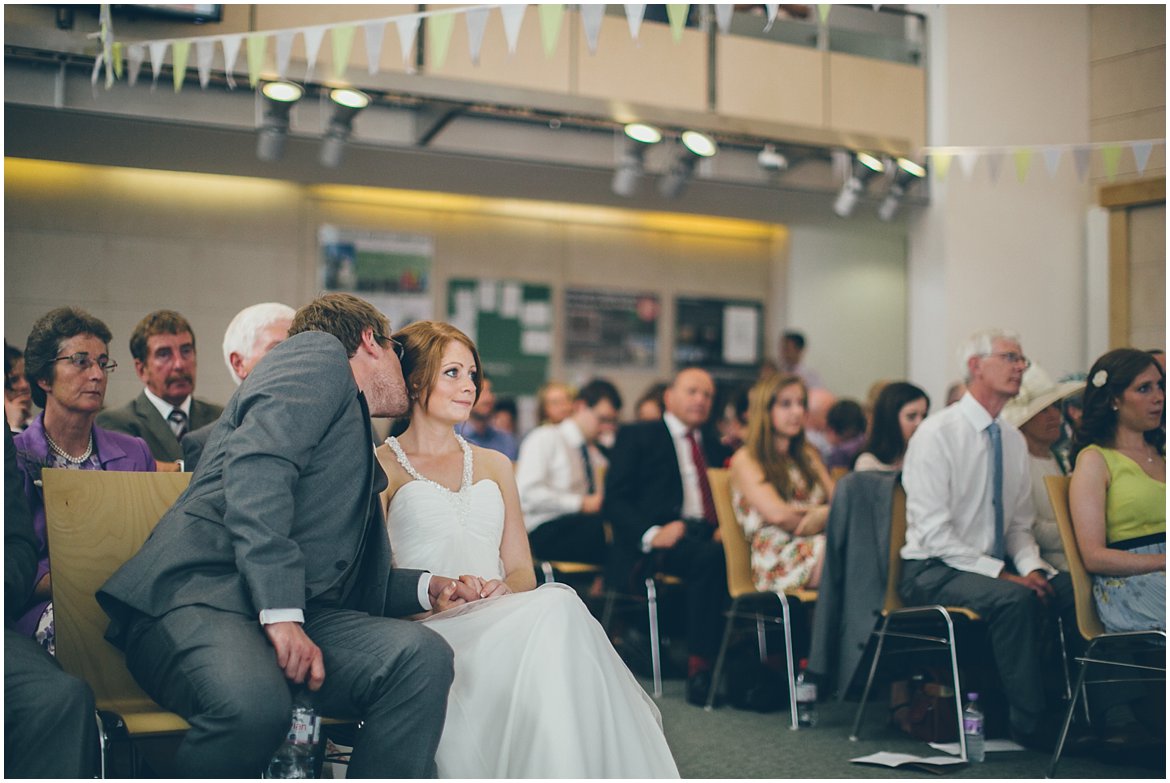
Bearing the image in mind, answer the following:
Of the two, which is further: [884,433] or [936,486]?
[884,433]

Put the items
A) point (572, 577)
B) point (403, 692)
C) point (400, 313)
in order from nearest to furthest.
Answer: point (403, 692), point (572, 577), point (400, 313)

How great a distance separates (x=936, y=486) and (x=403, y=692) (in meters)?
2.69

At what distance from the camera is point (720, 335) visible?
34.6 ft

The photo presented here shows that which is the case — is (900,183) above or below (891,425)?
above

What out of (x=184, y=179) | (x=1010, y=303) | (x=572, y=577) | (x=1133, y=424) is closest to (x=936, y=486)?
(x=1133, y=424)

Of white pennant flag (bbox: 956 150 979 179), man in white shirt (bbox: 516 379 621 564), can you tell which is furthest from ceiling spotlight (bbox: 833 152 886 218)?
man in white shirt (bbox: 516 379 621 564)

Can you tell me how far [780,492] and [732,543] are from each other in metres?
0.32

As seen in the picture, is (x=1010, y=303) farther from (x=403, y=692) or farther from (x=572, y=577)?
(x=403, y=692)

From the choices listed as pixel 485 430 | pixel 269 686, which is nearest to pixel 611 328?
pixel 485 430

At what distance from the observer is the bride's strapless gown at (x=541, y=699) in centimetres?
250

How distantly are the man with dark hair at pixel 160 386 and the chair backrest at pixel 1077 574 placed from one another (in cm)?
301

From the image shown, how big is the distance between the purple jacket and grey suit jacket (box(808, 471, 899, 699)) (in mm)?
2578

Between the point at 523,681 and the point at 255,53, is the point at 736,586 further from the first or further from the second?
the point at 255,53

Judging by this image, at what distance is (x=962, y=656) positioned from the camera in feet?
15.3
